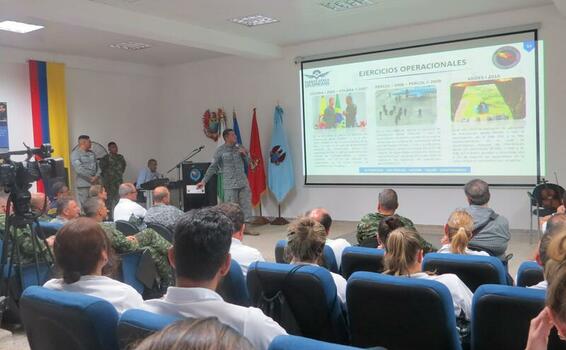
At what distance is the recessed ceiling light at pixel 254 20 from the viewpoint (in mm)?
6445

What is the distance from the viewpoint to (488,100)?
21.7ft

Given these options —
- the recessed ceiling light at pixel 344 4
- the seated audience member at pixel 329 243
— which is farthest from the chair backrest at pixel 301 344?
the recessed ceiling light at pixel 344 4

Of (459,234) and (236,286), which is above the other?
(459,234)

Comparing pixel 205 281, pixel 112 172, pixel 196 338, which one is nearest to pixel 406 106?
pixel 112 172

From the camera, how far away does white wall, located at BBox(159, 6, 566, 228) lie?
6.30 meters

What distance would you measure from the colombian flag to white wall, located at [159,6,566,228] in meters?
2.17

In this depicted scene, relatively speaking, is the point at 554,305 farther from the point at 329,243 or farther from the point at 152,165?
the point at 152,165

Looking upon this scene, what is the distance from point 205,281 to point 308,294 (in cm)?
58

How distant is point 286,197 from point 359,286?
21.4 feet

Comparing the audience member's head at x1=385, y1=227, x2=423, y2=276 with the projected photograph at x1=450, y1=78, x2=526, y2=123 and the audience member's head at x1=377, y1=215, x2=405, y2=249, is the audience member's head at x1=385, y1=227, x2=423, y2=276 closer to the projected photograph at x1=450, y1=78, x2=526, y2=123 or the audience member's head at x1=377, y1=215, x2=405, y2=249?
the audience member's head at x1=377, y1=215, x2=405, y2=249

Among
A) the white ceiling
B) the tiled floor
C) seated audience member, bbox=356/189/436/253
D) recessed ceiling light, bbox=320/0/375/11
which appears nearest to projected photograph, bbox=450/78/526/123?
the white ceiling

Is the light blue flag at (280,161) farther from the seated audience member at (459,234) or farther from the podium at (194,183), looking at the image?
the seated audience member at (459,234)

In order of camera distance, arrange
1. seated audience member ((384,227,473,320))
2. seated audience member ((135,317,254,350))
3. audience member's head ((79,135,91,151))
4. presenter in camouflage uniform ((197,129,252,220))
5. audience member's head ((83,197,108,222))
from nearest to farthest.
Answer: seated audience member ((135,317,254,350))
seated audience member ((384,227,473,320))
audience member's head ((83,197,108,222))
presenter in camouflage uniform ((197,129,252,220))
audience member's head ((79,135,91,151))

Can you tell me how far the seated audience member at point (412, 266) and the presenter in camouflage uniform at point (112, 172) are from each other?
7.39 meters
